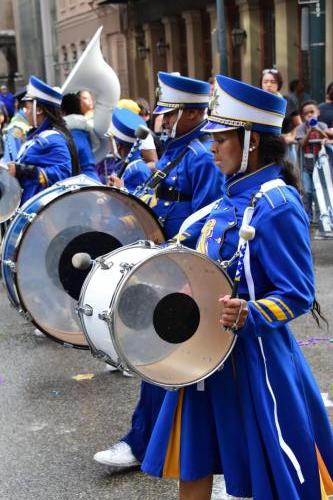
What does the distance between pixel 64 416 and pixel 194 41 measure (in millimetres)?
21741

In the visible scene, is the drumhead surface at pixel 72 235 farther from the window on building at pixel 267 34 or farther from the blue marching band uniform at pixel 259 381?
the window on building at pixel 267 34

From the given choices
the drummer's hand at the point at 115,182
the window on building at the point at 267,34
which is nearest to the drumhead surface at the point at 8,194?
the drummer's hand at the point at 115,182

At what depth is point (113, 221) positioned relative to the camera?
14.9 feet

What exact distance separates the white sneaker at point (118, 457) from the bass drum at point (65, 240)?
53 cm

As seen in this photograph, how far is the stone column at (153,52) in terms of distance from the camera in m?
29.1

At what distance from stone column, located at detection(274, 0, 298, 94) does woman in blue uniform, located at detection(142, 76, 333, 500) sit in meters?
17.5

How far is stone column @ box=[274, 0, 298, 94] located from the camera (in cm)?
2017

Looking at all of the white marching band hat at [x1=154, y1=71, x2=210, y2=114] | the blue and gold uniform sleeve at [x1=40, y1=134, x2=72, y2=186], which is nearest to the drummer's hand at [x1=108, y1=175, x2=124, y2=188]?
the white marching band hat at [x1=154, y1=71, x2=210, y2=114]

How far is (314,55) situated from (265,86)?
2.51 metres

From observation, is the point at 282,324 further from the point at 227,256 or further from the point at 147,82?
the point at 147,82

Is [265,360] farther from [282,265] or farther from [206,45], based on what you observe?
[206,45]

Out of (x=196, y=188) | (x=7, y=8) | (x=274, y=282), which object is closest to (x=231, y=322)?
(x=274, y=282)

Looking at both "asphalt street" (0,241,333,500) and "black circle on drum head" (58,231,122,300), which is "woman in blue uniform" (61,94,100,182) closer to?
"asphalt street" (0,241,333,500)

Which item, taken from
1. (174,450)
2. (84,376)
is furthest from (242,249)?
(84,376)
